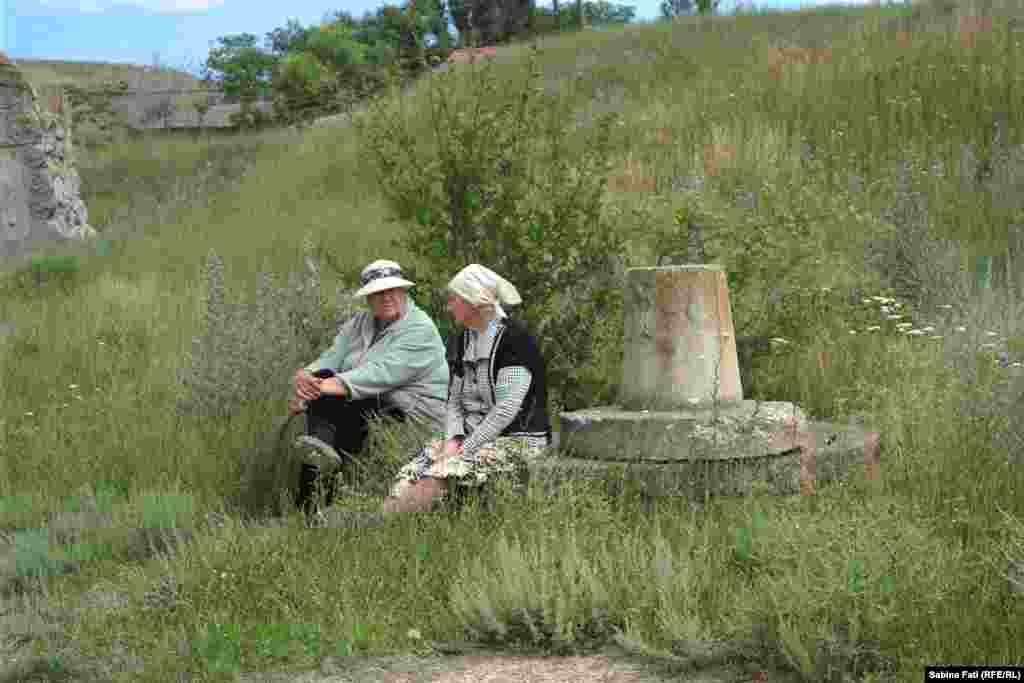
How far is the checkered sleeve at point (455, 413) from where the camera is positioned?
22.7 ft

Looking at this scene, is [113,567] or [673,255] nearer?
[113,567]

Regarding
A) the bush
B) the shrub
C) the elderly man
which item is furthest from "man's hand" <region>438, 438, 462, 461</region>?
the shrub

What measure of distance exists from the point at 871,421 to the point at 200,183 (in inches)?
738

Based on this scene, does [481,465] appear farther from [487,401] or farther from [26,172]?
[26,172]

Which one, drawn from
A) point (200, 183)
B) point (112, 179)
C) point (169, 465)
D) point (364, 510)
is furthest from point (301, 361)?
point (112, 179)

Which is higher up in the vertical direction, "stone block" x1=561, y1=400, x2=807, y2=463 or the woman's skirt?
"stone block" x1=561, y1=400, x2=807, y2=463

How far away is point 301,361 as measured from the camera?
31.0ft

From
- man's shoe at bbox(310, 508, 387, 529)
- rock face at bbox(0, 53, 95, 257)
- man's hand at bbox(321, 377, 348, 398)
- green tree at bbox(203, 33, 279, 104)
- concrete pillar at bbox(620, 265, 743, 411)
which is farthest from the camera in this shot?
green tree at bbox(203, 33, 279, 104)

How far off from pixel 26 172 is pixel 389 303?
38.1 feet

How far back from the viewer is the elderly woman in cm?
656

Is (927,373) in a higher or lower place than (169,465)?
higher

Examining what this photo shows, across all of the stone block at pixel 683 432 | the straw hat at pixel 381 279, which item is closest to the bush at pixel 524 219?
the straw hat at pixel 381 279

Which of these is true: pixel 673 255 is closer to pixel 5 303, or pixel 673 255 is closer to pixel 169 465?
pixel 169 465

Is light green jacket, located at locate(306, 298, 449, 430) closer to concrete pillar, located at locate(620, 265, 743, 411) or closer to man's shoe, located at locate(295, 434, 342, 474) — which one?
man's shoe, located at locate(295, 434, 342, 474)
